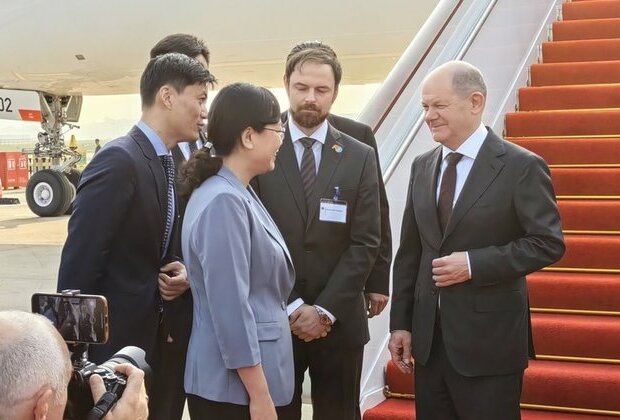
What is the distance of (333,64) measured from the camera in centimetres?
272

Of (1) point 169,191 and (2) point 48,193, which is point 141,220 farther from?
(2) point 48,193

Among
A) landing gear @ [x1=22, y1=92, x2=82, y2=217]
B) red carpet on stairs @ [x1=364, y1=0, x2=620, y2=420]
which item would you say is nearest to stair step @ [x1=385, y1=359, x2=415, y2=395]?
red carpet on stairs @ [x1=364, y1=0, x2=620, y2=420]

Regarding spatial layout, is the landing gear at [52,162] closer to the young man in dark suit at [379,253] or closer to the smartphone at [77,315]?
the young man in dark suit at [379,253]

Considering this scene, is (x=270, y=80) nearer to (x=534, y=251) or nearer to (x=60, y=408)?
(x=534, y=251)

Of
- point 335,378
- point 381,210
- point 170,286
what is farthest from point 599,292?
→ point 170,286

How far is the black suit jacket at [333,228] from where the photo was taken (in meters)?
2.63

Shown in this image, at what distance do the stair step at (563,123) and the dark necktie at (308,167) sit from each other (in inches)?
98.1

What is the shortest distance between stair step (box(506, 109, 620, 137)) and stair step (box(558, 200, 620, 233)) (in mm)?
710

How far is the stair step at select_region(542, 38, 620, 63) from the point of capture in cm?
547

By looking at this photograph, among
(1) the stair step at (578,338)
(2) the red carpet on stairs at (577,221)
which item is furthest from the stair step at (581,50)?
(1) the stair step at (578,338)

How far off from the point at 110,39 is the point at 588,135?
23.4ft

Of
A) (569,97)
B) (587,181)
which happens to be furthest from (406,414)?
(569,97)

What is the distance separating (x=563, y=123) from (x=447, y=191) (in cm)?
261

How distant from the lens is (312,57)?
2.69 m
